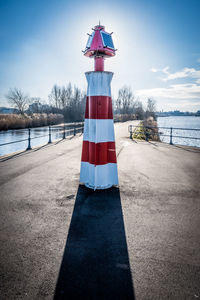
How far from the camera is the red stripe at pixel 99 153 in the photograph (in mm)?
4199

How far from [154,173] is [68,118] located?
200 feet

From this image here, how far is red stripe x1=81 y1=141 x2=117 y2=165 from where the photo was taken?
420 centimetres

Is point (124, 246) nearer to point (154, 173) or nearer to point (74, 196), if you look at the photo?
point (74, 196)

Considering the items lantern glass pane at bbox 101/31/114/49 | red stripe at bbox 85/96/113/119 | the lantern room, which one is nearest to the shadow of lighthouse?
red stripe at bbox 85/96/113/119

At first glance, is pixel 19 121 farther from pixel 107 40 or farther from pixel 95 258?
pixel 95 258

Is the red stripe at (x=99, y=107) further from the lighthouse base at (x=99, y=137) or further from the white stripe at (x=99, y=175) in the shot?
the white stripe at (x=99, y=175)

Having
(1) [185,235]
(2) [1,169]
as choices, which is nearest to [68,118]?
(2) [1,169]

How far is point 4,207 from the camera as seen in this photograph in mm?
3373

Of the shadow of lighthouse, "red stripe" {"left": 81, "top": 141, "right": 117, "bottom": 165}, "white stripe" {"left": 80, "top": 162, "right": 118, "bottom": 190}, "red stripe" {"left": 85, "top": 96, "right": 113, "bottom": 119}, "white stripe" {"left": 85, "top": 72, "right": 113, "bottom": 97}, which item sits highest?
"white stripe" {"left": 85, "top": 72, "right": 113, "bottom": 97}

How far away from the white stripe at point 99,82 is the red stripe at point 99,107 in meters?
0.11

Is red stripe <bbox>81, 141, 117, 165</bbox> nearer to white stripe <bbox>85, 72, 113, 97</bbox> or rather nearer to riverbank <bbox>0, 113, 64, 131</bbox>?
white stripe <bbox>85, 72, 113, 97</bbox>

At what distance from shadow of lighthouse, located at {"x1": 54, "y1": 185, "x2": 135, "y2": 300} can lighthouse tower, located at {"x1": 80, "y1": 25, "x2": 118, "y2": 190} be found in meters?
1.05

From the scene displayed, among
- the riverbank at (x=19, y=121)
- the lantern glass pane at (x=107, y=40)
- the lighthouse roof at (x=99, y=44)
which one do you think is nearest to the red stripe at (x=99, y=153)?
the lighthouse roof at (x=99, y=44)

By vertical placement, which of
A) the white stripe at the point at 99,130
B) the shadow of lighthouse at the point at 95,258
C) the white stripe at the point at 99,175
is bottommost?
the shadow of lighthouse at the point at 95,258
